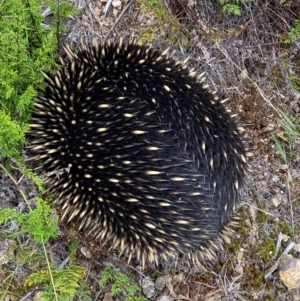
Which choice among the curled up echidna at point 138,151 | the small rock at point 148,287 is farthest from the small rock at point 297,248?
the small rock at point 148,287

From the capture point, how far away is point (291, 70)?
4258 mm

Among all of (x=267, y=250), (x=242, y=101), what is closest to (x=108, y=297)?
(x=267, y=250)

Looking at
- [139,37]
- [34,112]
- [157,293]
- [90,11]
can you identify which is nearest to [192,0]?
[139,37]

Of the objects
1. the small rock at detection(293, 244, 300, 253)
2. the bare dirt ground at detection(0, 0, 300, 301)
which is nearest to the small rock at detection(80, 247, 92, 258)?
the bare dirt ground at detection(0, 0, 300, 301)

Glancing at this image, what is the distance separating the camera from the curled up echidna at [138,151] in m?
2.88

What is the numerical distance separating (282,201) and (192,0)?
5.74 feet

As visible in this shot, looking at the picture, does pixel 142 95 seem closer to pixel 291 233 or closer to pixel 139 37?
pixel 139 37

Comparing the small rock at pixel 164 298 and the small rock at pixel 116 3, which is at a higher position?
the small rock at pixel 116 3

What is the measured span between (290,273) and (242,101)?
54.8 inches

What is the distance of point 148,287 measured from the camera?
346cm

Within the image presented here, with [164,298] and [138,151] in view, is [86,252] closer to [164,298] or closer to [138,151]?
[164,298]

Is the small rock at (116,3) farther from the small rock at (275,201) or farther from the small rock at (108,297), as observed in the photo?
the small rock at (108,297)

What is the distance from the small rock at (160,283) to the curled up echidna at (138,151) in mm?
360

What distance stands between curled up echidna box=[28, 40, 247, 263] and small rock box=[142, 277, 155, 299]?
0.33 meters
